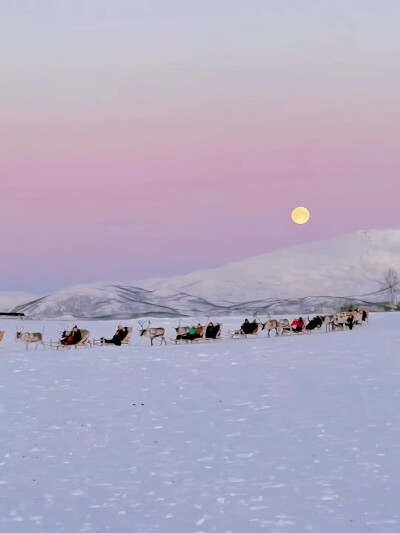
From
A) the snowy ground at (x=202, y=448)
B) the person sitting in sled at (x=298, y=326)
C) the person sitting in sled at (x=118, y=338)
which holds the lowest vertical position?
the snowy ground at (x=202, y=448)

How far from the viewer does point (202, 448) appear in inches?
520

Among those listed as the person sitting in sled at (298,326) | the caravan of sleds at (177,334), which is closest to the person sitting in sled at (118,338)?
the caravan of sleds at (177,334)

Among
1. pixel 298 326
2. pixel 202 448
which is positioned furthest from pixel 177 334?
pixel 202 448

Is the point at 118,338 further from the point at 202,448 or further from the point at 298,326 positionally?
the point at 202,448

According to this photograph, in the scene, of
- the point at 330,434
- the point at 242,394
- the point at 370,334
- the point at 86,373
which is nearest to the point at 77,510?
the point at 330,434

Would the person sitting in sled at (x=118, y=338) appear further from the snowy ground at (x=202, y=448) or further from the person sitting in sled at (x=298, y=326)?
the snowy ground at (x=202, y=448)

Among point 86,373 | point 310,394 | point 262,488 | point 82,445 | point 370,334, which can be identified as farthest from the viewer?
point 370,334

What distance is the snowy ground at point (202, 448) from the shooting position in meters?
10.0

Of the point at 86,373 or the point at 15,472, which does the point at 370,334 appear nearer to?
the point at 86,373

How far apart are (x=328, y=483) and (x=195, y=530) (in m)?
2.38

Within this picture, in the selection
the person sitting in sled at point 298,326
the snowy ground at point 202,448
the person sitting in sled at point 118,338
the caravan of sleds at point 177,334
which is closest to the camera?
the snowy ground at point 202,448

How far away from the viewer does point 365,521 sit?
9.69 meters

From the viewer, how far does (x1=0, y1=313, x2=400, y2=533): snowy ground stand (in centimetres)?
1002

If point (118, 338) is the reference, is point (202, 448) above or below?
below
